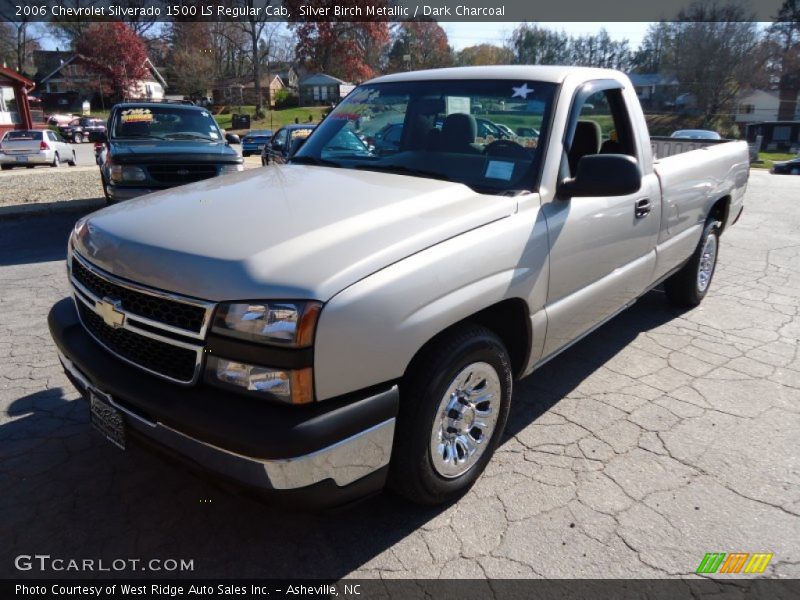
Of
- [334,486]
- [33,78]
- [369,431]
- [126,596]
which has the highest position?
[33,78]

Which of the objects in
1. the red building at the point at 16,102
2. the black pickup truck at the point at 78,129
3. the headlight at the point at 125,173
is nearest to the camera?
the headlight at the point at 125,173

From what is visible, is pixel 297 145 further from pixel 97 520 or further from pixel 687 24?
pixel 687 24

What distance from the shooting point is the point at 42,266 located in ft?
22.1

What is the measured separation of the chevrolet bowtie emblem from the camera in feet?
7.93

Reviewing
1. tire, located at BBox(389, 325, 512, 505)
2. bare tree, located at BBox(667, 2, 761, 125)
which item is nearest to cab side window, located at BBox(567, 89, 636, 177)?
tire, located at BBox(389, 325, 512, 505)

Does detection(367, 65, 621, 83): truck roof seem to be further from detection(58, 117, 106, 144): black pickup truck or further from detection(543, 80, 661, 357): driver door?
detection(58, 117, 106, 144): black pickup truck

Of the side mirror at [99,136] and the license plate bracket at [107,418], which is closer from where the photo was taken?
the license plate bracket at [107,418]

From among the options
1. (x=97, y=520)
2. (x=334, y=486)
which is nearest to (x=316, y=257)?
(x=334, y=486)

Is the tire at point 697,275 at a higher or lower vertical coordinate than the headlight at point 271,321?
lower

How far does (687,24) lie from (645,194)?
68.8 meters

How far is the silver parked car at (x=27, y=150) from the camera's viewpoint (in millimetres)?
21641

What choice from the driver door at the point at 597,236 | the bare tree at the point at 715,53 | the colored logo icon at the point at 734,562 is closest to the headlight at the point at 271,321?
the driver door at the point at 597,236

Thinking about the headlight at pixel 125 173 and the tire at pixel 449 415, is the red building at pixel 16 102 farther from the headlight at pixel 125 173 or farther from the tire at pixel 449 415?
the tire at pixel 449 415

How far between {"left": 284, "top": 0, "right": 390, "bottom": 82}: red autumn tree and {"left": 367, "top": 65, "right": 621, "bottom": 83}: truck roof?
45.5 meters
